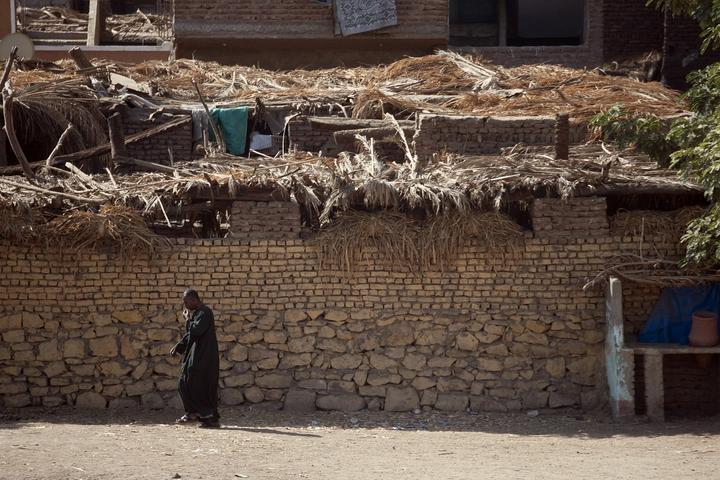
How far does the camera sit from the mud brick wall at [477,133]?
43.1 ft

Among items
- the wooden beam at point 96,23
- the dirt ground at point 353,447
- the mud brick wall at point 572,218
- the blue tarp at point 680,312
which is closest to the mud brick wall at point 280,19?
Result: the wooden beam at point 96,23

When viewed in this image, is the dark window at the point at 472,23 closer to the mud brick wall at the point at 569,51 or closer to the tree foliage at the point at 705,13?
the mud brick wall at the point at 569,51

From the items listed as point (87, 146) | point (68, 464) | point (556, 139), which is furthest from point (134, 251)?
point (556, 139)

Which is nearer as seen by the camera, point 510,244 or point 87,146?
point 510,244

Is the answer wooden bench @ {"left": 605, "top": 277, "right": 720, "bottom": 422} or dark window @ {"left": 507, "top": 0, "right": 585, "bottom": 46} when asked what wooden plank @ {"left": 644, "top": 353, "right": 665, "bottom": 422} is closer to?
wooden bench @ {"left": 605, "top": 277, "right": 720, "bottom": 422}

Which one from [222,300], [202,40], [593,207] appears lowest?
[222,300]

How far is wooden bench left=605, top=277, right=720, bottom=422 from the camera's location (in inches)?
456

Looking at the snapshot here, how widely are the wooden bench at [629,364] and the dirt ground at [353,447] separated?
0.23 m

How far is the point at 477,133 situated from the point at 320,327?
2977 mm

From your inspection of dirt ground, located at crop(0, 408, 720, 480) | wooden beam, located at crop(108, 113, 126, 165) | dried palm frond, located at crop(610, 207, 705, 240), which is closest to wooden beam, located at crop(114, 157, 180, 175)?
wooden beam, located at crop(108, 113, 126, 165)

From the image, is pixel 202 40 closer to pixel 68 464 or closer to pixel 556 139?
pixel 556 139

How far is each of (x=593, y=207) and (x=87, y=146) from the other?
19.5ft

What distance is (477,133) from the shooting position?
1321 centimetres

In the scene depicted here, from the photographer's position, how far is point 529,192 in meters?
11.8
